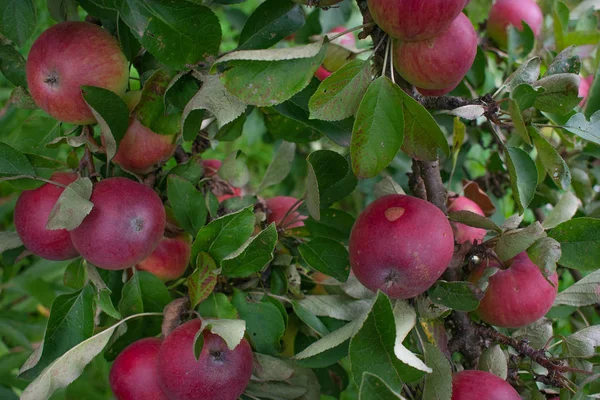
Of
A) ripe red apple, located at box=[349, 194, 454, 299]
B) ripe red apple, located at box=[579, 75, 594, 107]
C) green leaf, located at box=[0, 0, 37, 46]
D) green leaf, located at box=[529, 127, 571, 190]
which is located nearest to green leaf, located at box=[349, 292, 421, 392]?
ripe red apple, located at box=[349, 194, 454, 299]

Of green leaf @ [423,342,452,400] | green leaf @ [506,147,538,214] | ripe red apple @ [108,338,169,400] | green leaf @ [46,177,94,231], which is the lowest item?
ripe red apple @ [108,338,169,400]

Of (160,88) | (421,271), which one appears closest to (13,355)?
(160,88)

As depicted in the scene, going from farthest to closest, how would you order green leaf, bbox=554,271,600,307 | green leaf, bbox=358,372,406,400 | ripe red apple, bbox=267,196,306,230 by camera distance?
ripe red apple, bbox=267,196,306,230 < green leaf, bbox=554,271,600,307 < green leaf, bbox=358,372,406,400

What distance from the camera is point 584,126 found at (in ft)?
2.80

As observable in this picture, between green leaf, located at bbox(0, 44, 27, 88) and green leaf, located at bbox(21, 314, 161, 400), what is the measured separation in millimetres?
421

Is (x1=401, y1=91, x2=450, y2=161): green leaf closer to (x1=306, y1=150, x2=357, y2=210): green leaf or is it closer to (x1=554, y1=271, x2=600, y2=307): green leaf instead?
(x1=306, y1=150, x2=357, y2=210): green leaf

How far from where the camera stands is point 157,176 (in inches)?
39.2

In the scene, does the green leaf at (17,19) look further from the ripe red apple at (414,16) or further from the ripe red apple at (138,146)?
the ripe red apple at (414,16)

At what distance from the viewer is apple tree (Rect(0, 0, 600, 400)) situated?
760 mm

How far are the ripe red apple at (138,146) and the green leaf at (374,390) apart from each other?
0.49 meters

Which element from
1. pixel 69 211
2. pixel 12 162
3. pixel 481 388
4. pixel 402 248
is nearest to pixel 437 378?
pixel 481 388

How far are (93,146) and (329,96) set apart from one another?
0.36 metres

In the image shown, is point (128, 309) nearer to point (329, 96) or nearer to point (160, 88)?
point (160, 88)

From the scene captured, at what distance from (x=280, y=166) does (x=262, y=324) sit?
1.23 ft
